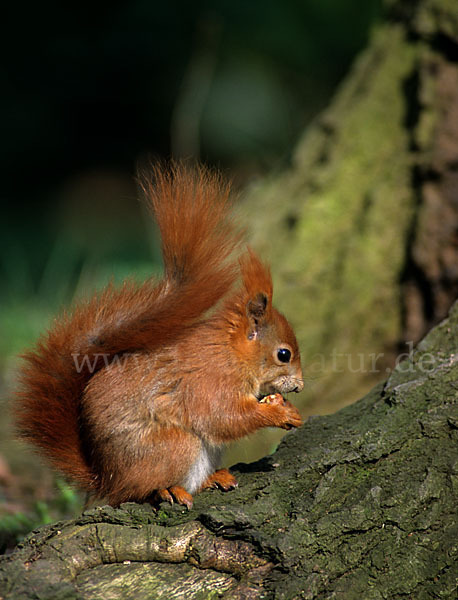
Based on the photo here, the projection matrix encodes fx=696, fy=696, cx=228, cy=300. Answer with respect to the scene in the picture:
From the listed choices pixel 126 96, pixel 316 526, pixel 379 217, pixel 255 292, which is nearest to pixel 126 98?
pixel 126 96

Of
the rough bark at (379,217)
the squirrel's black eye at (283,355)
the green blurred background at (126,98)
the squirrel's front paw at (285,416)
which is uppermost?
the green blurred background at (126,98)

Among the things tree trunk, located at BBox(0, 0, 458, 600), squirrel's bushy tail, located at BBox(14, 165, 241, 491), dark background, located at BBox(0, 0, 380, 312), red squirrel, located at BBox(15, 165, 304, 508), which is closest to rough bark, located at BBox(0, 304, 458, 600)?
tree trunk, located at BBox(0, 0, 458, 600)

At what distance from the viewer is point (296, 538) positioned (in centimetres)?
137

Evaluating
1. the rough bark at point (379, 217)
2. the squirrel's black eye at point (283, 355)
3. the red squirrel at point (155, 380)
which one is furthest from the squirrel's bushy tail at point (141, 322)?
the rough bark at point (379, 217)

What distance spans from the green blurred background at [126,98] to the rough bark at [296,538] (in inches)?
138

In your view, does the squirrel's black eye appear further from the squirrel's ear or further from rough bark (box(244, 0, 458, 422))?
rough bark (box(244, 0, 458, 422))

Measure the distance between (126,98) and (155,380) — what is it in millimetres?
6636

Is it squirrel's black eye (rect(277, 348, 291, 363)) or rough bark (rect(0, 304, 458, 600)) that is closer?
rough bark (rect(0, 304, 458, 600))

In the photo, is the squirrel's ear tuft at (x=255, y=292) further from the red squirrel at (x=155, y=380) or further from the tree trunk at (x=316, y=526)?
the tree trunk at (x=316, y=526)

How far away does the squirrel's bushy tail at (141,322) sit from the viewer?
164 centimetres

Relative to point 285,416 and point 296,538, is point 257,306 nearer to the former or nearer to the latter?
point 285,416

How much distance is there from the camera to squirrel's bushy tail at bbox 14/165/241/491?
1.64 m

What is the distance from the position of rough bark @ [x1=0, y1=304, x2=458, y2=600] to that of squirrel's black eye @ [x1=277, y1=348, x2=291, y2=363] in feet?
1.23

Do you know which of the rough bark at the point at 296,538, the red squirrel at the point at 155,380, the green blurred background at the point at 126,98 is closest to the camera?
the rough bark at the point at 296,538
